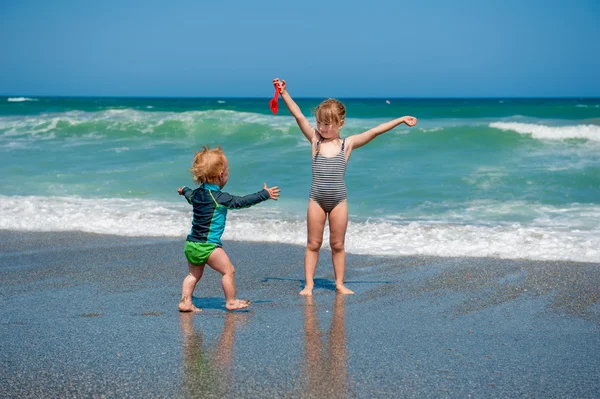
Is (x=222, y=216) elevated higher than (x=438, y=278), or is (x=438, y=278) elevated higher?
(x=222, y=216)

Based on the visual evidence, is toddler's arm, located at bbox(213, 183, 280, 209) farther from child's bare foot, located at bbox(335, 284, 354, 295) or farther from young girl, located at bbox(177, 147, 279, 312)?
child's bare foot, located at bbox(335, 284, 354, 295)

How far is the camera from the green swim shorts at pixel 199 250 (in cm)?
429

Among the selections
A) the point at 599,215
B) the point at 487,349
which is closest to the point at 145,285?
the point at 487,349

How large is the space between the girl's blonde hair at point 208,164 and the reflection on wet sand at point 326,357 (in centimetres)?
106

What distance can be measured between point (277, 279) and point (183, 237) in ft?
7.18

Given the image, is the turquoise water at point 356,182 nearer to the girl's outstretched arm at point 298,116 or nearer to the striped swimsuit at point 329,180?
the striped swimsuit at point 329,180

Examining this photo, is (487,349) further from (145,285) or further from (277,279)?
(145,285)

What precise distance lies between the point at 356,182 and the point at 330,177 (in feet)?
23.0

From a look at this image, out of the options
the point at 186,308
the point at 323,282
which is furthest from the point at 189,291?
the point at 323,282

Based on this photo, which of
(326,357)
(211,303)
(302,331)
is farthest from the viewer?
(211,303)

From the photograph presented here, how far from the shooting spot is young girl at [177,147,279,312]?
13.9 ft

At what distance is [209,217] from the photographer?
4.28 meters

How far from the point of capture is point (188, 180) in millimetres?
12359

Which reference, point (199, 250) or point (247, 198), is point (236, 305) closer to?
point (199, 250)
